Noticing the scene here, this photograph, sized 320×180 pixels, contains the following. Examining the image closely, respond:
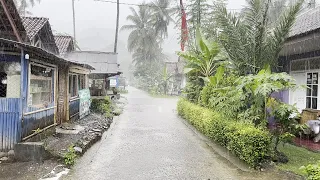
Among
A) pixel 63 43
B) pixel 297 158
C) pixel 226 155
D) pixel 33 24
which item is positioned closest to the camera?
pixel 297 158

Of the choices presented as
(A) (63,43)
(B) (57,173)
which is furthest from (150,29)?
(B) (57,173)

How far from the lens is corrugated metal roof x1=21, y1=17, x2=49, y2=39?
1445 cm

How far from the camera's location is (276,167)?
22.5 ft

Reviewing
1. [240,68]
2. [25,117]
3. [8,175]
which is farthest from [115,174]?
[240,68]

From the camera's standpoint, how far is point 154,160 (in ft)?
25.4

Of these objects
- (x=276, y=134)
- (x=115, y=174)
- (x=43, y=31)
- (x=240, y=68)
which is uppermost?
(x=43, y=31)

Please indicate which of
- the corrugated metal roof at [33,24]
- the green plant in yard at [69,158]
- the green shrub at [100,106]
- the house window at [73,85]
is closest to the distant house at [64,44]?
the corrugated metal roof at [33,24]

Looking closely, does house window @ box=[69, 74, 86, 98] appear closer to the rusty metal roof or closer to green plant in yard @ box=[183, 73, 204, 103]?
the rusty metal roof

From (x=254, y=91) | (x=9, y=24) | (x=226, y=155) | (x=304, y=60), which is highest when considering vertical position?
(x=9, y=24)

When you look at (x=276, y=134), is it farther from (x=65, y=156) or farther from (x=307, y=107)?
(x=65, y=156)

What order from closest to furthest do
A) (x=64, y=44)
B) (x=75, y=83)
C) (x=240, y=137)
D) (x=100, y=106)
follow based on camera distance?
(x=240, y=137) < (x=75, y=83) < (x=100, y=106) < (x=64, y=44)

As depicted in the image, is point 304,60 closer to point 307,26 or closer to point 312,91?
point 312,91

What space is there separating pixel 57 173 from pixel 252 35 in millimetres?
6017

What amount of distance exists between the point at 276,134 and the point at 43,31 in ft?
43.9
